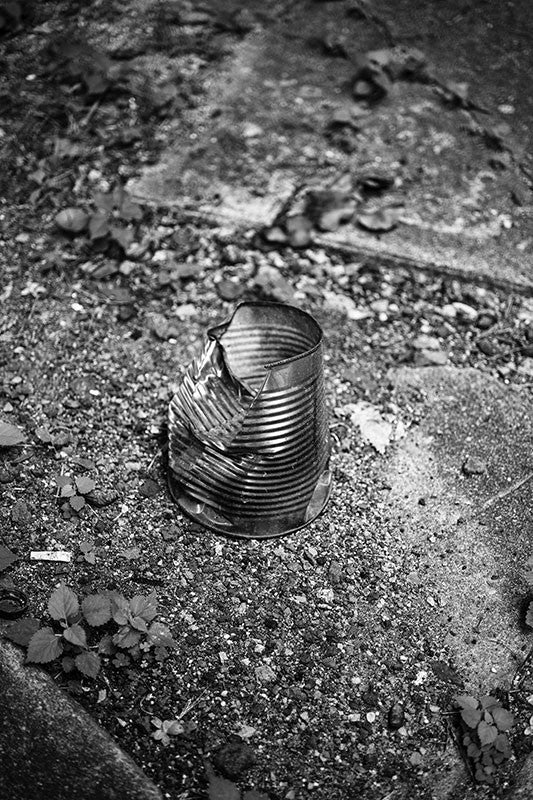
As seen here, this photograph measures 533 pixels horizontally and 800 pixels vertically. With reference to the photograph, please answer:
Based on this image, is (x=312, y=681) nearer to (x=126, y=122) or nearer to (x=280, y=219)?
(x=280, y=219)

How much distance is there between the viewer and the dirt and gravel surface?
227 centimetres

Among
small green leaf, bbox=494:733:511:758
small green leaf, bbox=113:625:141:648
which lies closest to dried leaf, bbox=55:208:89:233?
small green leaf, bbox=113:625:141:648

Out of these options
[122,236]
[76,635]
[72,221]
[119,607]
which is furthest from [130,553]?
[72,221]

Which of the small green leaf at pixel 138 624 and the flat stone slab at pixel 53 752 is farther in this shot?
the small green leaf at pixel 138 624

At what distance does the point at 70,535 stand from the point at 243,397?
2.28 feet

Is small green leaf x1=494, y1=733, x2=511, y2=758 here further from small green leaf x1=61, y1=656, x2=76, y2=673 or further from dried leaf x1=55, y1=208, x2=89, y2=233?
dried leaf x1=55, y1=208, x2=89, y2=233

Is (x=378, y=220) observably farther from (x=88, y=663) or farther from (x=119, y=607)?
(x=88, y=663)

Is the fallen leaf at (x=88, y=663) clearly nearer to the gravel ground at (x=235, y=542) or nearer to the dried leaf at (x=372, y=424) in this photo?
the gravel ground at (x=235, y=542)

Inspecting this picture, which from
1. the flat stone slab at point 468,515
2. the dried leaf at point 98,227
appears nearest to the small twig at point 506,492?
the flat stone slab at point 468,515

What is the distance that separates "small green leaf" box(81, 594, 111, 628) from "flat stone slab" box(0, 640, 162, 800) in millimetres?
190

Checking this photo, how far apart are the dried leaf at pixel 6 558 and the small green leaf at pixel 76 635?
1.08 feet

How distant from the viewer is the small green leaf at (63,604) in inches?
91.3

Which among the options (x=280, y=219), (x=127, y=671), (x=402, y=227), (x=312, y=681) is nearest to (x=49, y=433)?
(x=127, y=671)

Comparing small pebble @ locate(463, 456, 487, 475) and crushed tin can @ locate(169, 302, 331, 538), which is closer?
Result: crushed tin can @ locate(169, 302, 331, 538)
